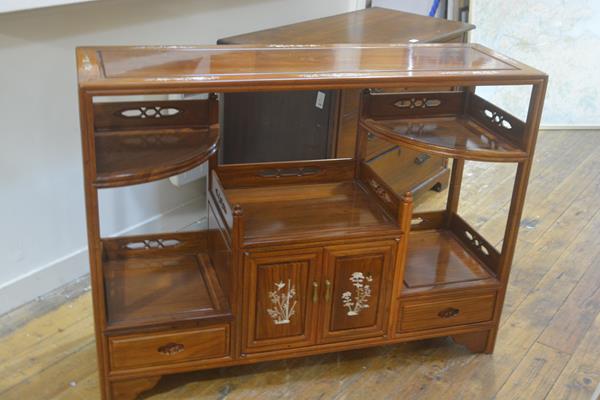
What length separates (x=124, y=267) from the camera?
2.21 m

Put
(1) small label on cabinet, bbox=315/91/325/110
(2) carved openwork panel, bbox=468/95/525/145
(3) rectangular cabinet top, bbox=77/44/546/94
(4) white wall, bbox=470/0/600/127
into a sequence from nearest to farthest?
(3) rectangular cabinet top, bbox=77/44/546/94 → (2) carved openwork panel, bbox=468/95/525/145 → (1) small label on cabinet, bbox=315/91/325/110 → (4) white wall, bbox=470/0/600/127

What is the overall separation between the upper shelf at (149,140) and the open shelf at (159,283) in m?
0.38

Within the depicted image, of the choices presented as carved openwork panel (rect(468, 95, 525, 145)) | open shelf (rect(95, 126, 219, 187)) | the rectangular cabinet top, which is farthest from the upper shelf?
carved openwork panel (rect(468, 95, 525, 145))

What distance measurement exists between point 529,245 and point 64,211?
1.85 metres

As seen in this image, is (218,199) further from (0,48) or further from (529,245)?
(529,245)

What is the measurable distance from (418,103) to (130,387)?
121 cm

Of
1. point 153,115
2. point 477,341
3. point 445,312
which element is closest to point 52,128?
point 153,115

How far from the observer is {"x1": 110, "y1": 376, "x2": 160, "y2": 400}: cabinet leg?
202 centimetres

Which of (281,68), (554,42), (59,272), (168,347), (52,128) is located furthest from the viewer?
(554,42)

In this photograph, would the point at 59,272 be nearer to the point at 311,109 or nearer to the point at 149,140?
the point at 149,140

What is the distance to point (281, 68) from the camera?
1886 mm

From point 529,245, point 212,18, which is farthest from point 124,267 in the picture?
point 529,245

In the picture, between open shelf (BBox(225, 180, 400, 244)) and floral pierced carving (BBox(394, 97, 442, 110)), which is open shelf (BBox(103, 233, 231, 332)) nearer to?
open shelf (BBox(225, 180, 400, 244))

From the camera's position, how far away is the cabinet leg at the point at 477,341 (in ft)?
7.67
